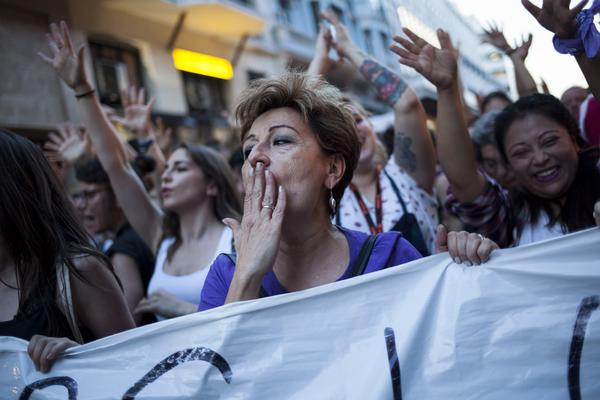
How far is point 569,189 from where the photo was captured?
2.53m

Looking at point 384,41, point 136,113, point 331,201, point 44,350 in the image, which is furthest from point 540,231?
point 384,41

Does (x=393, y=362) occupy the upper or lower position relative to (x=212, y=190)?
lower

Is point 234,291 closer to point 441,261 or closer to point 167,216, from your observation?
point 441,261

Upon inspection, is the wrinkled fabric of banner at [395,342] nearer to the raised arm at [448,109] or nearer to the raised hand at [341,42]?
the raised arm at [448,109]

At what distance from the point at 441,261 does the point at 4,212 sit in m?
1.50

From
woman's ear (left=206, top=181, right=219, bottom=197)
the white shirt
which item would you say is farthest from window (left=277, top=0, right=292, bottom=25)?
the white shirt

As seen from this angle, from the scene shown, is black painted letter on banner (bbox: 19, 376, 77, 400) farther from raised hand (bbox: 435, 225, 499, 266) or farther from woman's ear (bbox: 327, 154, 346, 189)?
raised hand (bbox: 435, 225, 499, 266)

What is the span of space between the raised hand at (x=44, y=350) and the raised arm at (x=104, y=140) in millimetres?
1625

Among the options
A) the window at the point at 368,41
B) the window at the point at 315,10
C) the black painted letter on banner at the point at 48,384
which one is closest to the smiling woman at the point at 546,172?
the black painted letter on banner at the point at 48,384

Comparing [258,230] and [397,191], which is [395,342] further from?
[397,191]

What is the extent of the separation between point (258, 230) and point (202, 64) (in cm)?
1253

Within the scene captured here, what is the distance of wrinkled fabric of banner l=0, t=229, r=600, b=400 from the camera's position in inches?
64.9

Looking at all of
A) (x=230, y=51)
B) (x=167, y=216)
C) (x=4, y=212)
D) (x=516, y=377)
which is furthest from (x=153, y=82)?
(x=516, y=377)

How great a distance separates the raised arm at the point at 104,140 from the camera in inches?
124
